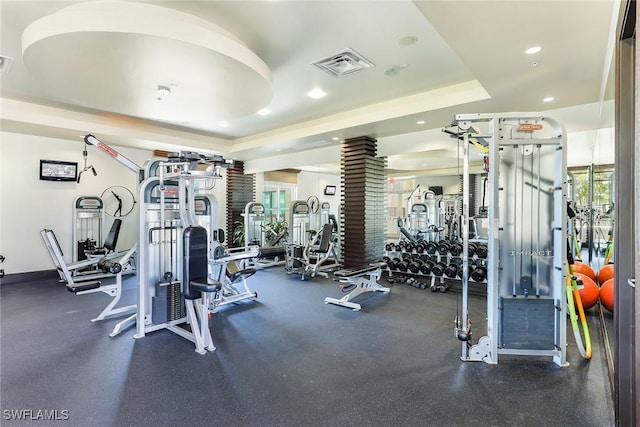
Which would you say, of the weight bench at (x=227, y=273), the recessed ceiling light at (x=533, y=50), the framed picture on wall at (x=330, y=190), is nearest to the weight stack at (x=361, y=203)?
the weight bench at (x=227, y=273)

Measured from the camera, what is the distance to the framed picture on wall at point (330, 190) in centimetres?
1074

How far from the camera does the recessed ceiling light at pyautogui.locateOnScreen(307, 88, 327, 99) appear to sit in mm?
4625

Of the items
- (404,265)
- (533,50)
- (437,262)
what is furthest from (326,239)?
(533,50)

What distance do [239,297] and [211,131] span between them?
13.8 feet

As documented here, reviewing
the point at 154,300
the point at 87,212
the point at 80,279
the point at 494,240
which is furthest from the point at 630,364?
the point at 87,212

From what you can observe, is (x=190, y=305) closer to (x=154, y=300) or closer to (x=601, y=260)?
(x=154, y=300)

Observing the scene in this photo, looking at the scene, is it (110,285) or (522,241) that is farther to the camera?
(110,285)

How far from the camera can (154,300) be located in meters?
3.46

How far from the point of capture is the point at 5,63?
372 centimetres

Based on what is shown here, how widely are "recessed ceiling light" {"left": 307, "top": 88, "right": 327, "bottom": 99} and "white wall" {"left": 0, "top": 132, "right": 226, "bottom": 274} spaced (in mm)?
3960

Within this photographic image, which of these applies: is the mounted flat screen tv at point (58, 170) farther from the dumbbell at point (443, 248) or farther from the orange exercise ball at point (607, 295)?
the orange exercise ball at point (607, 295)

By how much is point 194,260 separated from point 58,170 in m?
5.50

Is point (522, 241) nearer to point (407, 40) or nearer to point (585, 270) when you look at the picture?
point (407, 40)

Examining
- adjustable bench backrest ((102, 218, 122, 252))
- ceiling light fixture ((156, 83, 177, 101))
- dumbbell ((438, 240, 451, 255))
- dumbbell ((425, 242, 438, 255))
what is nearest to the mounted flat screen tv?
adjustable bench backrest ((102, 218, 122, 252))
